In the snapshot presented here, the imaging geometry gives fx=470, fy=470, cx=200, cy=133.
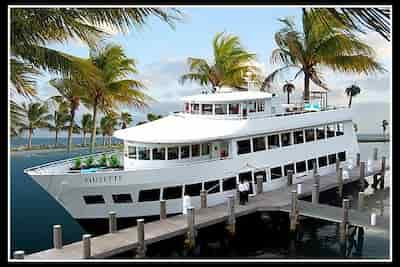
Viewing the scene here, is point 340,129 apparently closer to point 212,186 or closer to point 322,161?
point 322,161

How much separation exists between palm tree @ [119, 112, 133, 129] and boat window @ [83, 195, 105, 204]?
8.91 ft

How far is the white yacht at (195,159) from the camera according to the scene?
9.59 metres

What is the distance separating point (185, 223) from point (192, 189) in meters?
1.26

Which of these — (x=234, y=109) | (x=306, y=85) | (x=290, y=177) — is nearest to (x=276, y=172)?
(x=290, y=177)

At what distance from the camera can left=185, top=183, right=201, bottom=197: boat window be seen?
1005cm

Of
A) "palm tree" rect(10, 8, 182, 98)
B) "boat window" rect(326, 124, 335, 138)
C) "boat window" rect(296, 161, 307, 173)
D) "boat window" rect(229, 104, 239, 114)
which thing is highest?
"palm tree" rect(10, 8, 182, 98)

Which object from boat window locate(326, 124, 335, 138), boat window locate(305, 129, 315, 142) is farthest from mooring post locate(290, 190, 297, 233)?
boat window locate(326, 124, 335, 138)

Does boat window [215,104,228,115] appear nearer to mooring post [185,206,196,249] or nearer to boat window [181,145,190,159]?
boat window [181,145,190,159]

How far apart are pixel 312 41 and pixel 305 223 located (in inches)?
306

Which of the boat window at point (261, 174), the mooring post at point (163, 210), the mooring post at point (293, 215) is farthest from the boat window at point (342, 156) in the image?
the mooring post at point (163, 210)

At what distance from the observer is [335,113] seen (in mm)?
13562

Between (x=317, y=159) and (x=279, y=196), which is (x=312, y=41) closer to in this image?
(x=317, y=159)

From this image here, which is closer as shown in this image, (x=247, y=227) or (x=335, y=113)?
(x=247, y=227)
